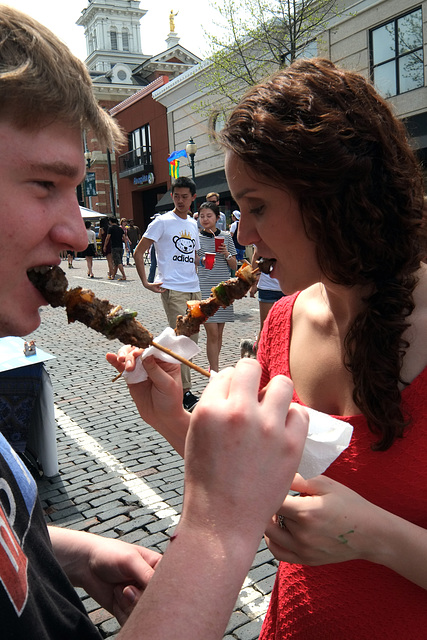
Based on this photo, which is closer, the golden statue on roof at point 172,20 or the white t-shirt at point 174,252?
the white t-shirt at point 174,252

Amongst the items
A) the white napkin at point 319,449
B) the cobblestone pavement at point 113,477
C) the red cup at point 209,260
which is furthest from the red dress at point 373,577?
the red cup at point 209,260

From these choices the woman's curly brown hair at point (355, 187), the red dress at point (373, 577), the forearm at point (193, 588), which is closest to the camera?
the forearm at point (193, 588)

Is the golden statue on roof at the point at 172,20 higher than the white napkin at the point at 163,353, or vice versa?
the golden statue on roof at the point at 172,20

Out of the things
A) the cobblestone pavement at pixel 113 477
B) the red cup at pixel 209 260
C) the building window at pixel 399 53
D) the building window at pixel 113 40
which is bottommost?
the cobblestone pavement at pixel 113 477

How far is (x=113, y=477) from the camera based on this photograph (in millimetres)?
4875

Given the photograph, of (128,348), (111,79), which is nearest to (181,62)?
(111,79)

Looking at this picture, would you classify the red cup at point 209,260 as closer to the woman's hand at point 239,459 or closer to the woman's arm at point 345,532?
the woman's arm at point 345,532

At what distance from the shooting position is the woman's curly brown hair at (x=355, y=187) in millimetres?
1702

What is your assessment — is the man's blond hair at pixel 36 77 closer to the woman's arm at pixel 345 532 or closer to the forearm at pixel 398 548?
the woman's arm at pixel 345 532

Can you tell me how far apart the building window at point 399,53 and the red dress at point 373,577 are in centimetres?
1723

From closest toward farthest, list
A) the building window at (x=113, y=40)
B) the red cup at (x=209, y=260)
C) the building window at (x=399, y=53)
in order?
the red cup at (x=209, y=260) < the building window at (x=399, y=53) < the building window at (x=113, y=40)

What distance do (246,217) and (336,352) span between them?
626 millimetres

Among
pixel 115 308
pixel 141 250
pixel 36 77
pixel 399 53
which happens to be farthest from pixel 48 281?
pixel 399 53

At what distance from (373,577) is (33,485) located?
1069 mm
